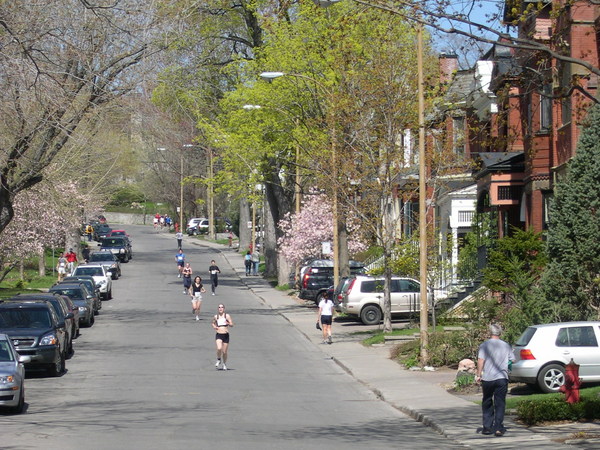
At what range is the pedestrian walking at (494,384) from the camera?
15.4 metres

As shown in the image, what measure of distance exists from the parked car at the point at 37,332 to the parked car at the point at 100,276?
71.9ft

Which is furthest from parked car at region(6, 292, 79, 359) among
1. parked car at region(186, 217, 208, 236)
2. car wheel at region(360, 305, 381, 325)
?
parked car at region(186, 217, 208, 236)

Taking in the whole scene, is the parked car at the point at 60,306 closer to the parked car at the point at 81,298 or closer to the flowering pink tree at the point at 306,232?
the parked car at the point at 81,298

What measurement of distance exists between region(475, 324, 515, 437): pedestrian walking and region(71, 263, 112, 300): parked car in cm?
3499

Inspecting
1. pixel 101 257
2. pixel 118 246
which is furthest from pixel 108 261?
pixel 118 246

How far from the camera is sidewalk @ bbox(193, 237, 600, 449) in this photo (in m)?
15.0

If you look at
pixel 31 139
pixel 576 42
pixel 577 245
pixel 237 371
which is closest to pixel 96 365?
pixel 237 371

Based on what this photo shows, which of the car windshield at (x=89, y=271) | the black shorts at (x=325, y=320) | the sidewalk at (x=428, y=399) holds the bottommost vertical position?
the sidewalk at (x=428, y=399)

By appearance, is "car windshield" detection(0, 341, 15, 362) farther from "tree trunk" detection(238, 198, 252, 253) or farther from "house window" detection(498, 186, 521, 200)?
"tree trunk" detection(238, 198, 252, 253)

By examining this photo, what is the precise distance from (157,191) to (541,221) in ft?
282

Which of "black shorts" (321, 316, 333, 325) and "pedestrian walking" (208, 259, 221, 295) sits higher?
"pedestrian walking" (208, 259, 221, 295)

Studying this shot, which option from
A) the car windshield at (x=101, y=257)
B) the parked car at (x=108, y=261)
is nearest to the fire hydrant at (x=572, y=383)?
the parked car at (x=108, y=261)

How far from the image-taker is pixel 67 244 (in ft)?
226

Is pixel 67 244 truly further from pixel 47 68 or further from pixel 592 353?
pixel 592 353
